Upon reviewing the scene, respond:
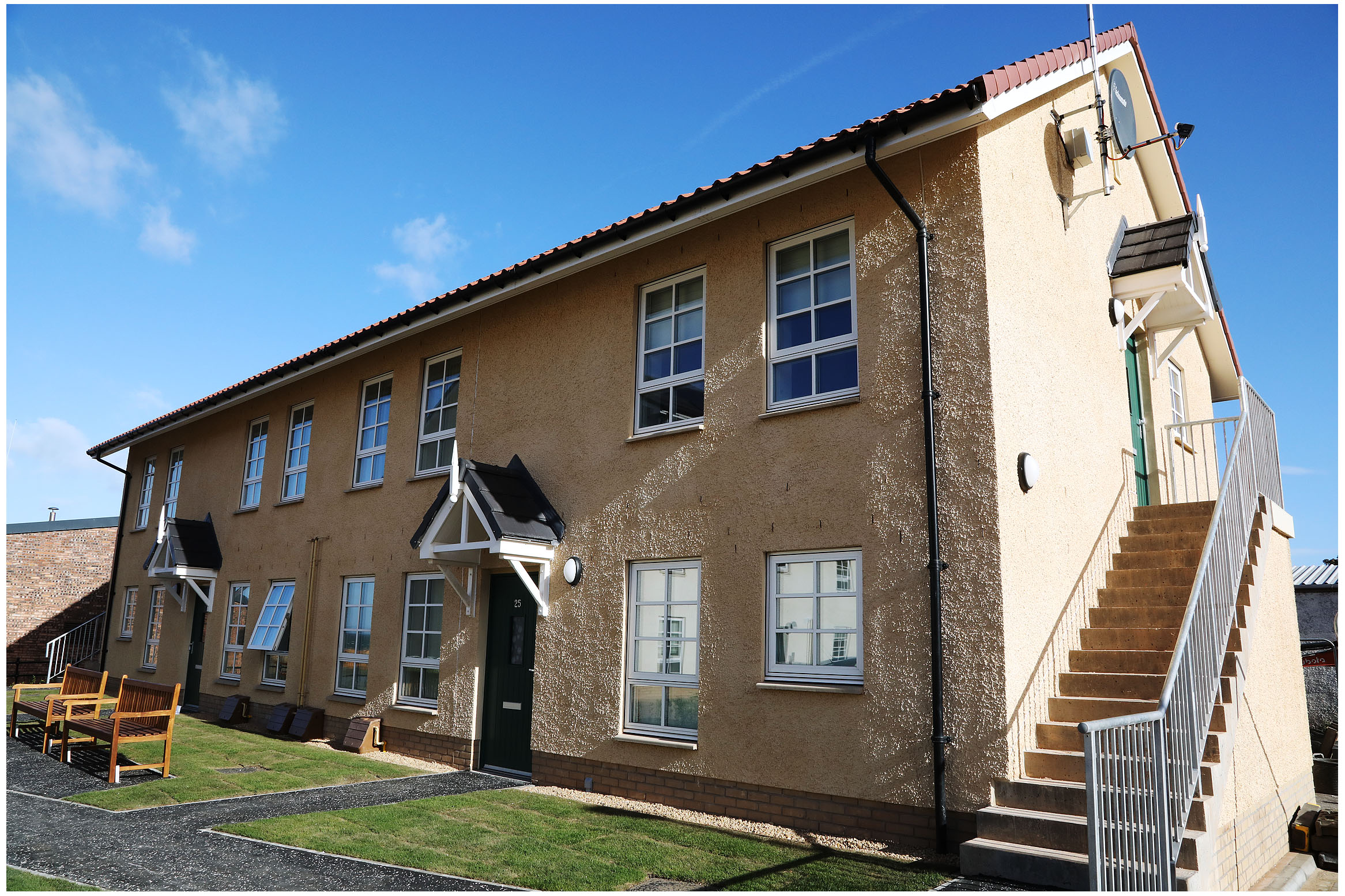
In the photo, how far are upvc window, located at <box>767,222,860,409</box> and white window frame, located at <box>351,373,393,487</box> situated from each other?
6.85 m

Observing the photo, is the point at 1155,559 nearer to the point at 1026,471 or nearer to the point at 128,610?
the point at 1026,471

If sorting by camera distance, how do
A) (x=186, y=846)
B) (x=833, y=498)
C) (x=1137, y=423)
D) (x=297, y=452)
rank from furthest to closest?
(x=297, y=452) < (x=1137, y=423) < (x=833, y=498) < (x=186, y=846)

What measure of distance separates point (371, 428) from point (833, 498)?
27.6ft

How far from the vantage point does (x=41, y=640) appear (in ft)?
75.2

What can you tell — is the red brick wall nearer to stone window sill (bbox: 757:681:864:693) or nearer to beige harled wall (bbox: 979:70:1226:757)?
stone window sill (bbox: 757:681:864:693)

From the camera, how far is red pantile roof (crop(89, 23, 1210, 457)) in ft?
24.1

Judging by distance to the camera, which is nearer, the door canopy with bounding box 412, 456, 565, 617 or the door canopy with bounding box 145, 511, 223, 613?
the door canopy with bounding box 412, 456, 565, 617

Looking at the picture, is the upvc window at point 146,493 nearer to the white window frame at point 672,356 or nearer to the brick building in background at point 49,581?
the brick building in background at point 49,581

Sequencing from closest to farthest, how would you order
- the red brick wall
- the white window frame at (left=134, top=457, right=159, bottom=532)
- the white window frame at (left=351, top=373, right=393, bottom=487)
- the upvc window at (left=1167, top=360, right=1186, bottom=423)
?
the upvc window at (left=1167, top=360, right=1186, bottom=423) → the white window frame at (left=351, top=373, right=393, bottom=487) → the white window frame at (left=134, top=457, right=159, bottom=532) → the red brick wall

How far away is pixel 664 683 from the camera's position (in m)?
9.02

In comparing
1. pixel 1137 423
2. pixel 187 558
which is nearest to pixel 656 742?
pixel 1137 423

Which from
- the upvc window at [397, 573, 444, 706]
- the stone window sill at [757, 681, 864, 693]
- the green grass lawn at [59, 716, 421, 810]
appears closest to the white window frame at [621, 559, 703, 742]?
the stone window sill at [757, 681, 864, 693]

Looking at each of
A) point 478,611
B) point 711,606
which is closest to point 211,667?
point 478,611

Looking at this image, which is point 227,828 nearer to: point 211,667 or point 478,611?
point 478,611
